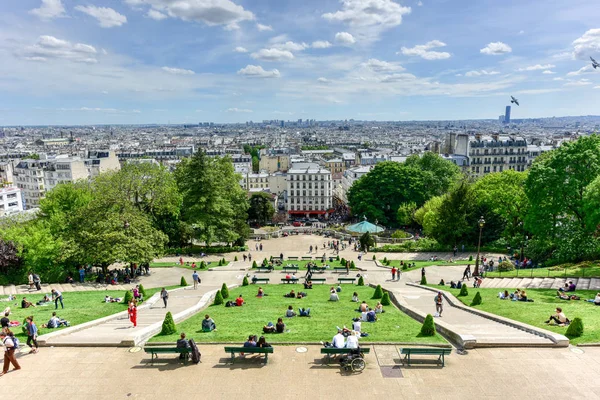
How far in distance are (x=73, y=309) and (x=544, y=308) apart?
85.5 feet

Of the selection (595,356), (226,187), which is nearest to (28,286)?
(226,187)

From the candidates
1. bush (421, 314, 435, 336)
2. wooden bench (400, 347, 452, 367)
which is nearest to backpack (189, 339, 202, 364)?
wooden bench (400, 347, 452, 367)

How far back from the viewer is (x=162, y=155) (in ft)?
579

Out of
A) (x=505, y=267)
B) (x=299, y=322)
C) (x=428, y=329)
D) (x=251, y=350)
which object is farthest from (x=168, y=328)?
(x=505, y=267)

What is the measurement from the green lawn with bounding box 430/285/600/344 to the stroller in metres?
8.80

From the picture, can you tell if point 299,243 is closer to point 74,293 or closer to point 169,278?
point 169,278

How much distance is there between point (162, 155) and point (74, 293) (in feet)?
511

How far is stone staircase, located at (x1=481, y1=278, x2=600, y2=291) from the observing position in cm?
2750

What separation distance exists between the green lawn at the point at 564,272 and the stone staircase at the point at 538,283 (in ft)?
3.65

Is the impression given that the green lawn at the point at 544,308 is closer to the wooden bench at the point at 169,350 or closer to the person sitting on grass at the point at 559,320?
the person sitting on grass at the point at 559,320

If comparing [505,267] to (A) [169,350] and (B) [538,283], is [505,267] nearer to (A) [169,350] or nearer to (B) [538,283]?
(B) [538,283]

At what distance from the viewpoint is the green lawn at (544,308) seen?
56.5ft

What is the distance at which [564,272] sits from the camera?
103 feet

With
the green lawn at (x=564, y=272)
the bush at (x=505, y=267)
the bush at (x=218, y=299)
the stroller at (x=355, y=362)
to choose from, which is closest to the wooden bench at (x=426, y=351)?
the stroller at (x=355, y=362)
